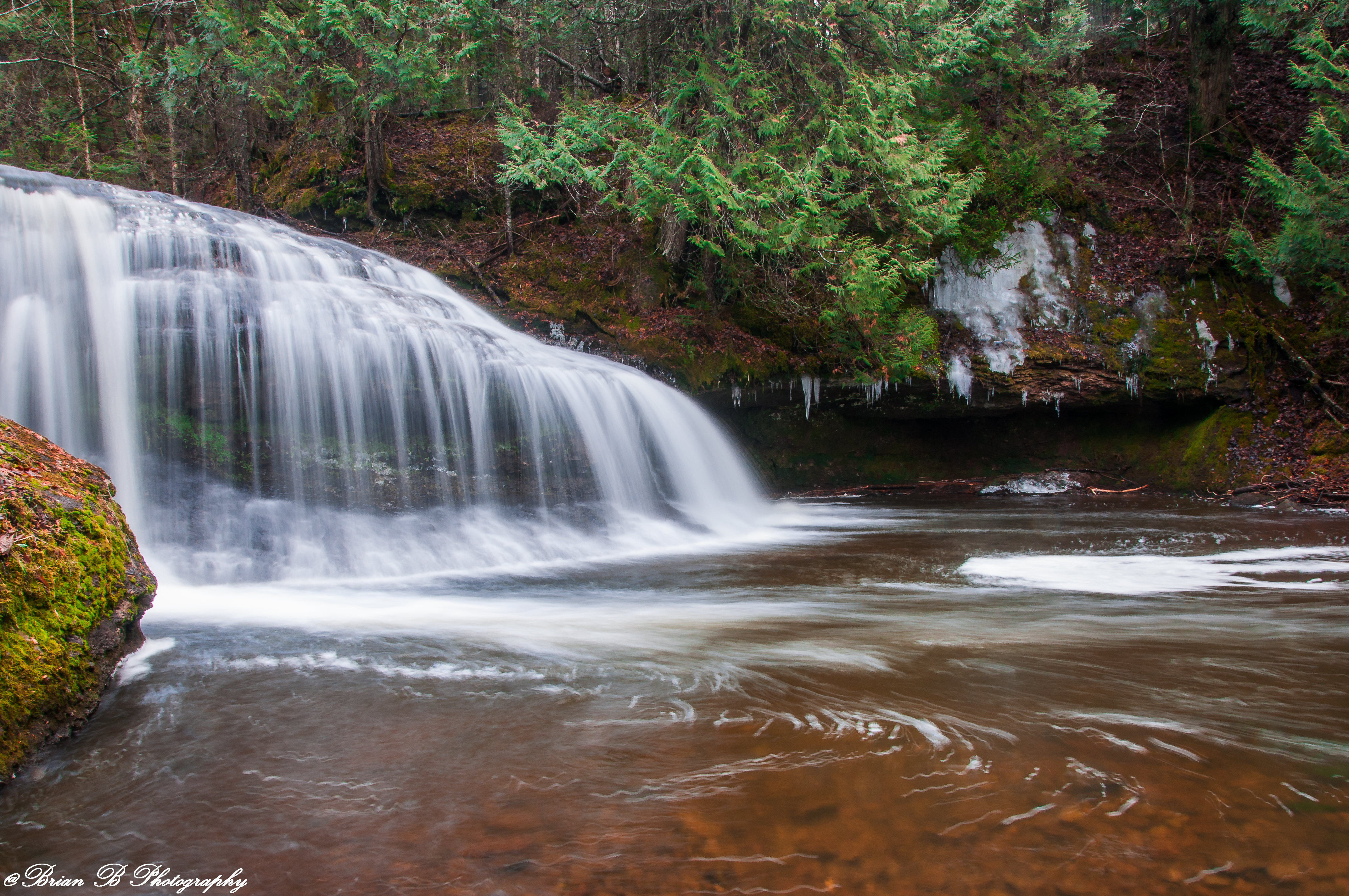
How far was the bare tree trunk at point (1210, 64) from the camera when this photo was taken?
12.3 metres

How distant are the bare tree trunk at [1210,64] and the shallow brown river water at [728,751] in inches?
478

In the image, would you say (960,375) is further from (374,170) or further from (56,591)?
(56,591)

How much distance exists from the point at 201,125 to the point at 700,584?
17.5 m

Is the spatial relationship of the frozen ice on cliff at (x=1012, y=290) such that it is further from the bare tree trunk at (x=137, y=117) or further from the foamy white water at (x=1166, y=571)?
the bare tree trunk at (x=137, y=117)

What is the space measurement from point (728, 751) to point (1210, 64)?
627 inches

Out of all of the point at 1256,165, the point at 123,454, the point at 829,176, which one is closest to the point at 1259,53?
the point at 1256,165

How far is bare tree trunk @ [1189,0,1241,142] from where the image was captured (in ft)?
40.4

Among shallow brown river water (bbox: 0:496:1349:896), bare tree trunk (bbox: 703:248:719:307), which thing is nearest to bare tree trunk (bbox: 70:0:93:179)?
bare tree trunk (bbox: 703:248:719:307)

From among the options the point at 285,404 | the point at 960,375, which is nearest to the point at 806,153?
the point at 960,375

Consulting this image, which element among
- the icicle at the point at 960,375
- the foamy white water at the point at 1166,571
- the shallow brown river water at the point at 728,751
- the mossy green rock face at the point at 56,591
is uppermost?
the icicle at the point at 960,375

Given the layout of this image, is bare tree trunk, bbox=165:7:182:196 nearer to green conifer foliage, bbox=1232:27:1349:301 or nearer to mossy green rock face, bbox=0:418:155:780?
mossy green rock face, bbox=0:418:155:780

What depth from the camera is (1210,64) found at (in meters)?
12.7

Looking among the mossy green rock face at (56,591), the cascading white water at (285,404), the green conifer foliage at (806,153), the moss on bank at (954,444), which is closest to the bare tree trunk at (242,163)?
the cascading white water at (285,404)

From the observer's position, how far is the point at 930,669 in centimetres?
302
